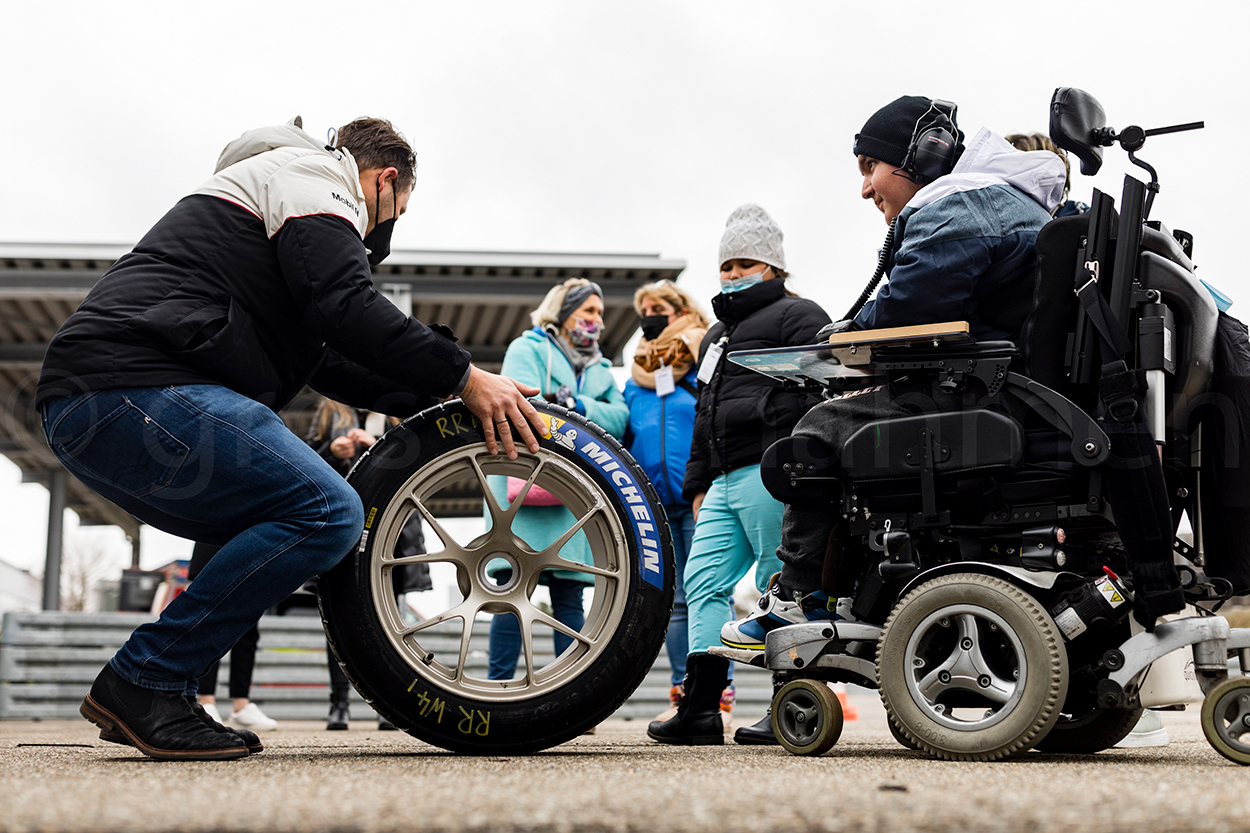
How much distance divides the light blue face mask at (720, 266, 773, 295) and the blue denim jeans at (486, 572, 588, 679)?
136cm

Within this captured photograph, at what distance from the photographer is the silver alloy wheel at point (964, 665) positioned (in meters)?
2.64

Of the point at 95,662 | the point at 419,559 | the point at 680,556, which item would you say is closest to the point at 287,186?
the point at 419,559

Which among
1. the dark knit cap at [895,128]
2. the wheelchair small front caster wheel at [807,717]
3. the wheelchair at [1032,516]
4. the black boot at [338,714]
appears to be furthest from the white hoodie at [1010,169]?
the black boot at [338,714]

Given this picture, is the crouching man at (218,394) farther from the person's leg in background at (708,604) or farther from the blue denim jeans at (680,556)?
the blue denim jeans at (680,556)

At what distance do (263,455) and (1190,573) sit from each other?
7.37 feet

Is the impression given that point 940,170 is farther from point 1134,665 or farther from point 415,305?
point 415,305

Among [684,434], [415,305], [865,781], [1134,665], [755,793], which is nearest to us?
[755,793]

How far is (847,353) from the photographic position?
299cm

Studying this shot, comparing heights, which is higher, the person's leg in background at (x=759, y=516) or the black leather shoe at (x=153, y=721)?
the person's leg in background at (x=759, y=516)

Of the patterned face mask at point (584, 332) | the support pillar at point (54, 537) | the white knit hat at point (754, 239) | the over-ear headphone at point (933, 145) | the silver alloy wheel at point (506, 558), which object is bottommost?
the support pillar at point (54, 537)

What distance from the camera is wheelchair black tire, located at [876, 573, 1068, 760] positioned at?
2578 mm

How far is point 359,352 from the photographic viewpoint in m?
2.79

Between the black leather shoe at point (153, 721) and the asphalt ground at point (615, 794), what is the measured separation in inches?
3.2

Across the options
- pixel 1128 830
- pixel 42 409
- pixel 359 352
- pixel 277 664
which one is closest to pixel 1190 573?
pixel 1128 830
